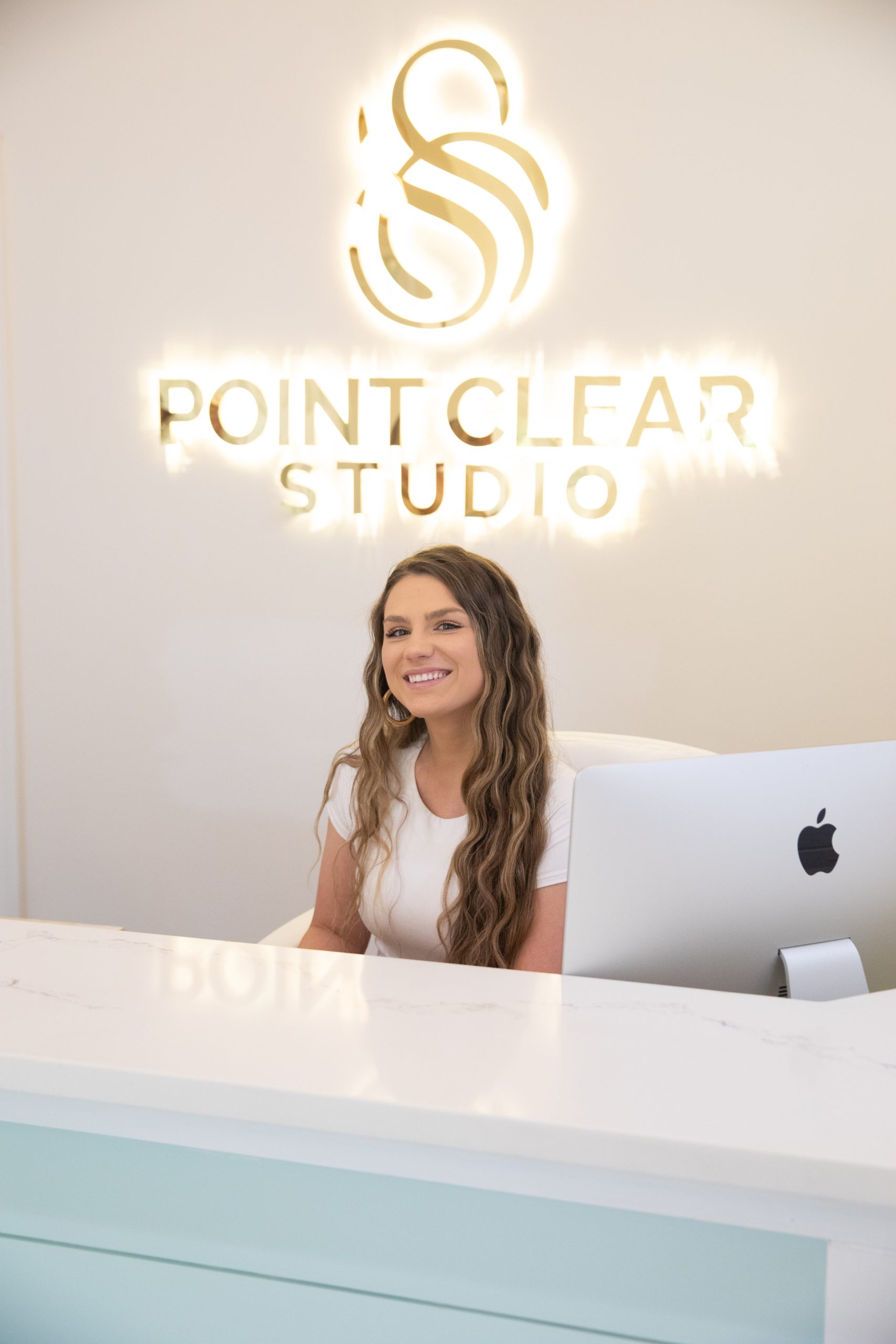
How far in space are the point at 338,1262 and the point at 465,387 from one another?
9.24ft

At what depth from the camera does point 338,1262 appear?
0.76 m

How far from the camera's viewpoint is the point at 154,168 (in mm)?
3318

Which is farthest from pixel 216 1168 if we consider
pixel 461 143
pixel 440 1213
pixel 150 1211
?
pixel 461 143

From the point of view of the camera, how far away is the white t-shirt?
180 centimetres

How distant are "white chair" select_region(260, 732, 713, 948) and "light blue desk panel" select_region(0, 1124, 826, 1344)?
4.09 ft

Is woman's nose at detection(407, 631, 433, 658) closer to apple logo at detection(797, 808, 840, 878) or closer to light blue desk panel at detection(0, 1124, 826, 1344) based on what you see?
apple logo at detection(797, 808, 840, 878)

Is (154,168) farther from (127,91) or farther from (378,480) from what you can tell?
(378,480)

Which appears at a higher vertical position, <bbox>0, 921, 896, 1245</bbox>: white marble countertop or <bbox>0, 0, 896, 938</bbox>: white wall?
<bbox>0, 0, 896, 938</bbox>: white wall

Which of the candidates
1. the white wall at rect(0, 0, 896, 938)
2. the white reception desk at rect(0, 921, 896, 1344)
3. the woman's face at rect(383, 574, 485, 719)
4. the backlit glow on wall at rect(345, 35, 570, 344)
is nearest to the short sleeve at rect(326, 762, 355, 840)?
the woman's face at rect(383, 574, 485, 719)

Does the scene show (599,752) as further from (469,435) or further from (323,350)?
(323,350)

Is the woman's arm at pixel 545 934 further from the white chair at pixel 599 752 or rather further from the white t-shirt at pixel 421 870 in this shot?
the white chair at pixel 599 752

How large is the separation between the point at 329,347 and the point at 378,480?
0.46 m

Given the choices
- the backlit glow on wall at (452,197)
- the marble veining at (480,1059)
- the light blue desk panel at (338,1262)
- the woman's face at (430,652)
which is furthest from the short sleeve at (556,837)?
the backlit glow on wall at (452,197)

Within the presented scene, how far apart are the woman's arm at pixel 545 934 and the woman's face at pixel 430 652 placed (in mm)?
382
